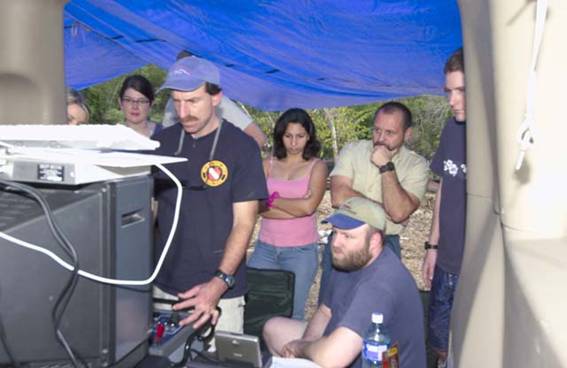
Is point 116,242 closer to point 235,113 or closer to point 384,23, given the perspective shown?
point 384,23

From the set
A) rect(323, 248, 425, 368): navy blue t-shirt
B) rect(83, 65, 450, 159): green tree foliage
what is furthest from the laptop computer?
rect(83, 65, 450, 159): green tree foliage

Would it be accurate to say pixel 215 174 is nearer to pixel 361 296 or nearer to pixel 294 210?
pixel 361 296

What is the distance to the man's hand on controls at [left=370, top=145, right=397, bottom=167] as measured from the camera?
3359mm

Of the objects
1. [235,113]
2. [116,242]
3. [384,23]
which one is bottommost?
[116,242]

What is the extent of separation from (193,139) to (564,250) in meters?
1.66

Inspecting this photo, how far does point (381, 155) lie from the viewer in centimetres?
337

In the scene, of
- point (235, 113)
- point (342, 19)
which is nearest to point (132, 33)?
point (235, 113)

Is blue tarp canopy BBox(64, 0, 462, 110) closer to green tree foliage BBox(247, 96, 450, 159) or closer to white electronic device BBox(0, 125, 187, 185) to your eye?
white electronic device BBox(0, 125, 187, 185)

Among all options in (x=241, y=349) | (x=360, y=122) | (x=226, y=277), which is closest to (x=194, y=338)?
(x=241, y=349)

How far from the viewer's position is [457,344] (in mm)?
1318

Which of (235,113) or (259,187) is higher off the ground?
(235,113)

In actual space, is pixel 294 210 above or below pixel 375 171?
below

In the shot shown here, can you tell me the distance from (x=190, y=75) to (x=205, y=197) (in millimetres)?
446

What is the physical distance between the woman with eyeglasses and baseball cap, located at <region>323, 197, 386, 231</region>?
5.92 ft
